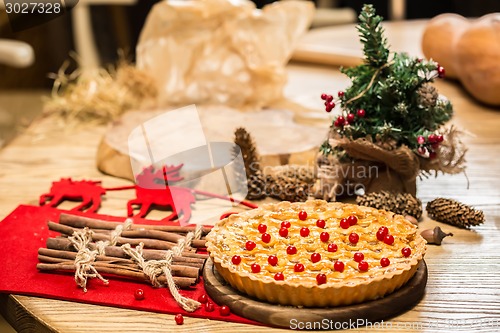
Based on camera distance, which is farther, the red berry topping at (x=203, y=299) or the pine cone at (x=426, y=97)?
the pine cone at (x=426, y=97)

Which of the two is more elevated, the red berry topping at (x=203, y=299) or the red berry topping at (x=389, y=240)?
the red berry topping at (x=389, y=240)

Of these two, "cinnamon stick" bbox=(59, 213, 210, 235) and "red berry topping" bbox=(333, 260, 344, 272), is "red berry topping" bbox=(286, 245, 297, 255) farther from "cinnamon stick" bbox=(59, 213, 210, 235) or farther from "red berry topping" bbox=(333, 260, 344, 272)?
"cinnamon stick" bbox=(59, 213, 210, 235)

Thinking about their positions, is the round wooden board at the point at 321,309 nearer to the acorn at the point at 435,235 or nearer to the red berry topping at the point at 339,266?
the red berry topping at the point at 339,266

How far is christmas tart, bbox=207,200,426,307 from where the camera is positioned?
4.10 feet

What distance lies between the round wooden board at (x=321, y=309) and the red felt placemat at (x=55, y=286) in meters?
0.02

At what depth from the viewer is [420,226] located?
1.68 m

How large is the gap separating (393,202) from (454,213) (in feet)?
0.44

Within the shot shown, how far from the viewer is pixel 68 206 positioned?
1890 millimetres

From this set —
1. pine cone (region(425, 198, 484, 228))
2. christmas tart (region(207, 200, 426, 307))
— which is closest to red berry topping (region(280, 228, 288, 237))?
christmas tart (region(207, 200, 426, 307))

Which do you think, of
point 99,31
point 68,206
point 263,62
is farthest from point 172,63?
point 99,31

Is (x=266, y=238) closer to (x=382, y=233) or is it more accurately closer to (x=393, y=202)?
(x=382, y=233)

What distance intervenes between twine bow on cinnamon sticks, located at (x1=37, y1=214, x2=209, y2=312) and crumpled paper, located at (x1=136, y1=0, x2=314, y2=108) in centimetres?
91

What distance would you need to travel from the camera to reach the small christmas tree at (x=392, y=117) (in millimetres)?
1665

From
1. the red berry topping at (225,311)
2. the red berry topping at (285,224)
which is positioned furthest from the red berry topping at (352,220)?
the red berry topping at (225,311)
